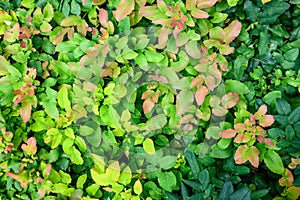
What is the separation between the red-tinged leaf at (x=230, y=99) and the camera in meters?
1.74

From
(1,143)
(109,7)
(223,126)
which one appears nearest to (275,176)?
(223,126)

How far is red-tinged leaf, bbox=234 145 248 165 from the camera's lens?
5.54ft

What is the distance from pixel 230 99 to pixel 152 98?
32cm

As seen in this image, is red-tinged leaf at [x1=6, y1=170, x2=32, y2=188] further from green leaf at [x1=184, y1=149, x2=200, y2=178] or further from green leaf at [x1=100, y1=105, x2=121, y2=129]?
green leaf at [x1=184, y1=149, x2=200, y2=178]

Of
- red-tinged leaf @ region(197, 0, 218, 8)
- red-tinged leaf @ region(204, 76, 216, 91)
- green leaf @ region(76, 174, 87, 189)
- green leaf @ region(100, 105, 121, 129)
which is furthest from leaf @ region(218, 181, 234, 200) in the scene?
red-tinged leaf @ region(197, 0, 218, 8)

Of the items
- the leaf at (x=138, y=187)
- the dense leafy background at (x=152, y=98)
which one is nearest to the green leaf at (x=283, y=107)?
the dense leafy background at (x=152, y=98)

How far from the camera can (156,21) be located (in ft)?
5.66

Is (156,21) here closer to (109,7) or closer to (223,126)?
(109,7)

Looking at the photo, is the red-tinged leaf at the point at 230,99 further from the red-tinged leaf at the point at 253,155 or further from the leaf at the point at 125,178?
the leaf at the point at 125,178

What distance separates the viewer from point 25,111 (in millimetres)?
1817

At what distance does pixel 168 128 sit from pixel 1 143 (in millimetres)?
730

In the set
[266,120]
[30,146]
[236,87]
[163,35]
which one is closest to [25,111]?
[30,146]

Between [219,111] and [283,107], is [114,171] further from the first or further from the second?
[283,107]

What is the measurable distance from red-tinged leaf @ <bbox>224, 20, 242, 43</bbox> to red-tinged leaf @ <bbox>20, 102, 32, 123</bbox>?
0.89 meters
